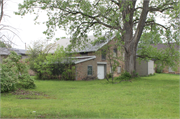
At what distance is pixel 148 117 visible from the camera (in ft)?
19.7

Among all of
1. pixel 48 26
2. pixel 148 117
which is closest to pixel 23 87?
pixel 48 26

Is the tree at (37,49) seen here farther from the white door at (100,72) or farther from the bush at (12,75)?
the bush at (12,75)

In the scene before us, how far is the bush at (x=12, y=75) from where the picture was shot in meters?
10.8

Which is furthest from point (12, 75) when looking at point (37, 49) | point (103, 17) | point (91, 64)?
point (37, 49)

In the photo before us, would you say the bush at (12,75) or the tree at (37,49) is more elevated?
the tree at (37,49)

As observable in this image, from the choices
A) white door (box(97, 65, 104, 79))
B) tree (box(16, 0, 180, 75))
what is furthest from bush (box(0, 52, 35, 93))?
white door (box(97, 65, 104, 79))

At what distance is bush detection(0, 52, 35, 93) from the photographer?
10780 millimetres

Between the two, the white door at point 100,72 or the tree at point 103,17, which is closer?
the tree at point 103,17

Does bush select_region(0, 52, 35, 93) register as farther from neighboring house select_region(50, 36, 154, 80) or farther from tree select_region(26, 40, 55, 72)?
tree select_region(26, 40, 55, 72)

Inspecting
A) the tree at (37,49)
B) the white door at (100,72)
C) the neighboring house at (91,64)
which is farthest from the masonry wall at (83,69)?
the tree at (37,49)

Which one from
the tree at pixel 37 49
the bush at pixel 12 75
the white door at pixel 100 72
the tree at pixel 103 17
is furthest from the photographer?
the tree at pixel 37 49

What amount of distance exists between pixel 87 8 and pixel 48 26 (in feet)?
14.1

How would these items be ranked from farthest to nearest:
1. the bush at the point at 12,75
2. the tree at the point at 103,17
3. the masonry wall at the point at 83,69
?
1. the masonry wall at the point at 83,69
2. the tree at the point at 103,17
3. the bush at the point at 12,75

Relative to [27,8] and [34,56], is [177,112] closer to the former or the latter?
[27,8]
